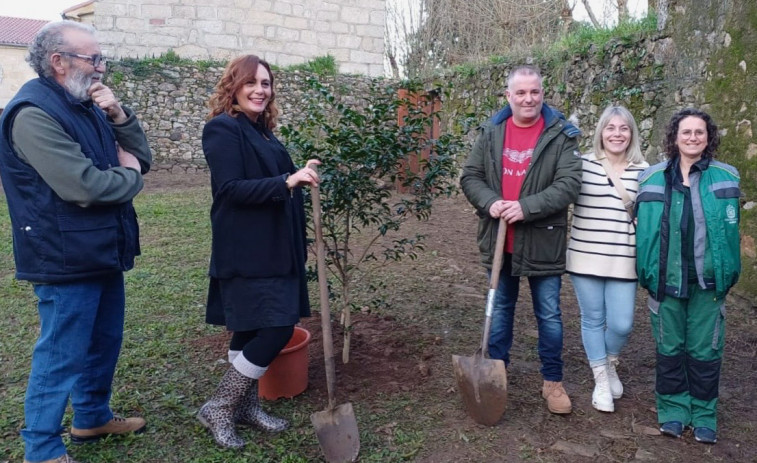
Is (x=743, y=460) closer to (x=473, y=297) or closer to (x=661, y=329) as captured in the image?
(x=661, y=329)

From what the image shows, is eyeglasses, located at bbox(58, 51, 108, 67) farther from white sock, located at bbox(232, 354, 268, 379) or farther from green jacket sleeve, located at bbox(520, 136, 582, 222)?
green jacket sleeve, located at bbox(520, 136, 582, 222)

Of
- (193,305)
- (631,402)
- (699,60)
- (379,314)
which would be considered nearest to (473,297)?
(379,314)

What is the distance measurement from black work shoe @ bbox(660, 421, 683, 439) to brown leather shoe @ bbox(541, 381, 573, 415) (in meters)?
0.47

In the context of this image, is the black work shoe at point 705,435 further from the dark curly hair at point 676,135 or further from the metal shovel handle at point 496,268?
the dark curly hair at point 676,135

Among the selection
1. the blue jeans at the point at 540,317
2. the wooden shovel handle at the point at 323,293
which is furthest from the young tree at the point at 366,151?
the blue jeans at the point at 540,317

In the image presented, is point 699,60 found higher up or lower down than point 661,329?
higher up

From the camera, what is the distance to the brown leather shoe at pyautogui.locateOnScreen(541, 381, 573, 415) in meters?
3.32

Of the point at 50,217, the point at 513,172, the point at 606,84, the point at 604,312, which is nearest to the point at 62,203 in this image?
the point at 50,217

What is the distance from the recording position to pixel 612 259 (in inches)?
128

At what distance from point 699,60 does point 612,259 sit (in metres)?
3.20

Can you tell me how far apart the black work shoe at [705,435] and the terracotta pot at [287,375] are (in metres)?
2.12

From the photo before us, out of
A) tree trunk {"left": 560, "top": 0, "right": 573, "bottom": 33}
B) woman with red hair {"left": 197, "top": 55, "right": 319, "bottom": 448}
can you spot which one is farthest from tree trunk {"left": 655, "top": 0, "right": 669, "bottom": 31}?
tree trunk {"left": 560, "top": 0, "right": 573, "bottom": 33}

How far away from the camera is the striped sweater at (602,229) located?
10.7 feet

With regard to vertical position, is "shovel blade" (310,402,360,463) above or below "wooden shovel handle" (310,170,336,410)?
below
